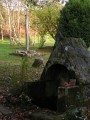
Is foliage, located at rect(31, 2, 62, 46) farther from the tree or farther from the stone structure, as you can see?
the stone structure

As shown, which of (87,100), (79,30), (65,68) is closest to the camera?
(87,100)

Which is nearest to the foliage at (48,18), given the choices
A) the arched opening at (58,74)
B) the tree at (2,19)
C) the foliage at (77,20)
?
the foliage at (77,20)

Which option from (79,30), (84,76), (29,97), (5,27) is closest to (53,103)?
(29,97)

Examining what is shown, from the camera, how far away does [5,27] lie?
40.4m

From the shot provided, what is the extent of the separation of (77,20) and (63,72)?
13.6 metres

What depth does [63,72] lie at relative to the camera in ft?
24.7

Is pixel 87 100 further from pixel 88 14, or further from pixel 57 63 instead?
pixel 88 14

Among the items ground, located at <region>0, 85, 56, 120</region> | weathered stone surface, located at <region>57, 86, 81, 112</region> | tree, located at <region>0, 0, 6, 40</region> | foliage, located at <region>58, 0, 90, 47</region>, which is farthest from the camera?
tree, located at <region>0, 0, 6, 40</region>

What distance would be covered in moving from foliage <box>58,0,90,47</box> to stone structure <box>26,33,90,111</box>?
12.9 m

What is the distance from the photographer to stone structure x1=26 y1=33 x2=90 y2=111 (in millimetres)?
6816

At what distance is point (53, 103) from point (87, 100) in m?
0.95

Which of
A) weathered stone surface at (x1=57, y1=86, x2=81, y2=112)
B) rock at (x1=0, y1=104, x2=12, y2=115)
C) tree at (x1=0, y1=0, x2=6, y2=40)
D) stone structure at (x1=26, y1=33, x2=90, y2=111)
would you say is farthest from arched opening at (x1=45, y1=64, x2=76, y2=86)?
tree at (x1=0, y1=0, x2=6, y2=40)

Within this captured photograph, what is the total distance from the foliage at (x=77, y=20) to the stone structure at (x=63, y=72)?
42.2 ft

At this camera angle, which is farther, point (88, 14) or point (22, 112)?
point (88, 14)
